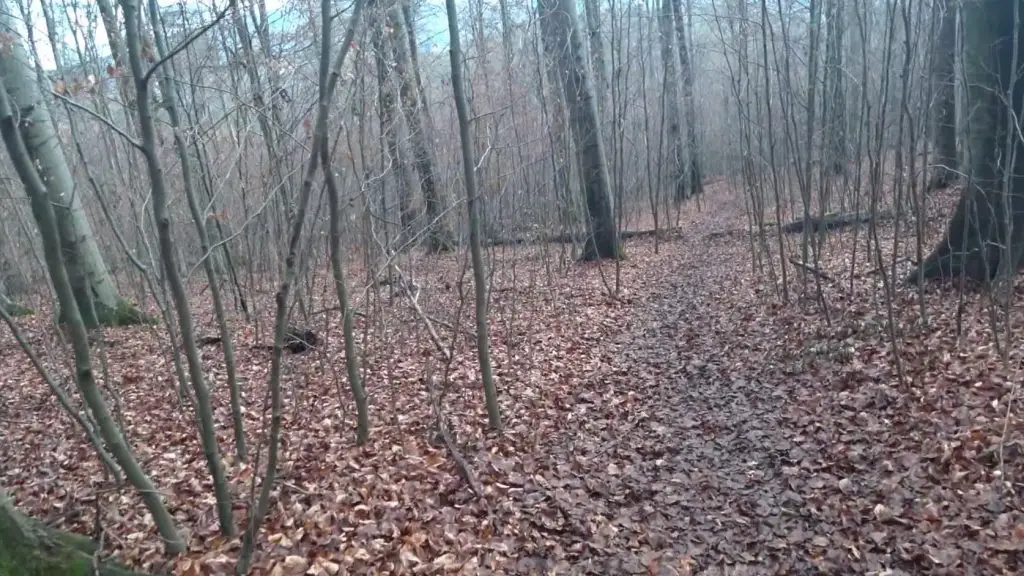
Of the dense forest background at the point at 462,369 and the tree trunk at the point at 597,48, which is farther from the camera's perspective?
the tree trunk at the point at 597,48

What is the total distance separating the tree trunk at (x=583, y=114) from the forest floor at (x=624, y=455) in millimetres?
4178

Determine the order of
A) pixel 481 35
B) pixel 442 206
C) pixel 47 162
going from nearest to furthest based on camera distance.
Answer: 1. pixel 47 162
2. pixel 442 206
3. pixel 481 35

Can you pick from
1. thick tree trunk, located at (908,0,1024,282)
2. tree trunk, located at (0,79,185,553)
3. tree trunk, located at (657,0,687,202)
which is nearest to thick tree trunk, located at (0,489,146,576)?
tree trunk, located at (0,79,185,553)

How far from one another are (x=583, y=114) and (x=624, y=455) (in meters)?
8.26

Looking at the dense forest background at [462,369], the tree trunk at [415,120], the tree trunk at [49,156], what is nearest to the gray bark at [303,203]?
the dense forest background at [462,369]

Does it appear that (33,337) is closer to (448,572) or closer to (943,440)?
(448,572)

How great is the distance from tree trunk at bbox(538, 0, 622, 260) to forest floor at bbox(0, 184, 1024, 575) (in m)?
4.18

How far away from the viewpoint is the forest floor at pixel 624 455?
3.44 m

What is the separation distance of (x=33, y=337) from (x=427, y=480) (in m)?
6.42

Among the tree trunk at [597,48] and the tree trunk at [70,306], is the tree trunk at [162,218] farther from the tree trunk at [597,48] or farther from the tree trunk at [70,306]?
the tree trunk at [597,48]

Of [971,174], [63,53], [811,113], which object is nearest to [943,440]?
[971,174]

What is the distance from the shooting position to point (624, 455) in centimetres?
466

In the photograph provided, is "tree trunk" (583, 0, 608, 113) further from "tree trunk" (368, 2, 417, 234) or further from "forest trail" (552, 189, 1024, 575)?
"forest trail" (552, 189, 1024, 575)

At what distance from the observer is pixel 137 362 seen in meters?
6.86
